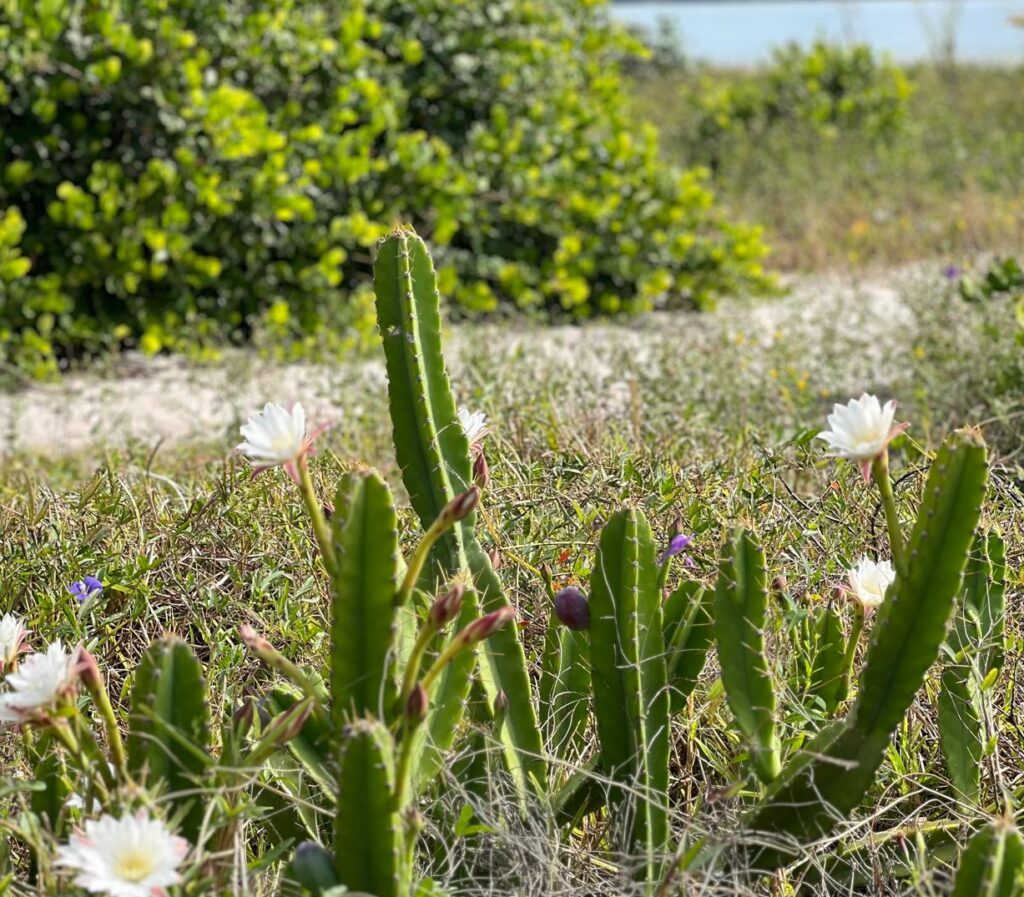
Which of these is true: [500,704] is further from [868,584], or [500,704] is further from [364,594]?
[868,584]

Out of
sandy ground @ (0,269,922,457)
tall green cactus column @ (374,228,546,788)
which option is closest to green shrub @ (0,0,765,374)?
sandy ground @ (0,269,922,457)

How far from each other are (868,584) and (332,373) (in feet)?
10.7

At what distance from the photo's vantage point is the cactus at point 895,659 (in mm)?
1682

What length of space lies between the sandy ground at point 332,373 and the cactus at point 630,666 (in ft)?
6.82

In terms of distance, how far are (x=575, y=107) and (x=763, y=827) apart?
5.13m

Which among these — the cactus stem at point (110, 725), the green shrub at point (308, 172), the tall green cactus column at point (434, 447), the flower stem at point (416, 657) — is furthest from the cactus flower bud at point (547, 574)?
the green shrub at point (308, 172)

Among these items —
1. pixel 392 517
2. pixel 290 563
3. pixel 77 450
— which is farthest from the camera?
pixel 77 450

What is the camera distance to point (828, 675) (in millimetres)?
2129

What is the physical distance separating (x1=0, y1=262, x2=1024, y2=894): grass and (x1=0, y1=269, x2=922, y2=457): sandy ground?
460mm

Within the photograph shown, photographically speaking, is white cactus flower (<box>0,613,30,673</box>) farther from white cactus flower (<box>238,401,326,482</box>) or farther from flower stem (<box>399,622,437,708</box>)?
flower stem (<box>399,622,437,708</box>)

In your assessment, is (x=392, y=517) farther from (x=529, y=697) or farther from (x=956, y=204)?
(x=956, y=204)

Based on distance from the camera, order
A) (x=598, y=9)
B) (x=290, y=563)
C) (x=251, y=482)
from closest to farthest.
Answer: (x=290, y=563), (x=251, y=482), (x=598, y=9)

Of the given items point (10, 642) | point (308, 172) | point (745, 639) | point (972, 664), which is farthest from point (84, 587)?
point (308, 172)

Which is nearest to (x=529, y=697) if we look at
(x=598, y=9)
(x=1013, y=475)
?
(x=1013, y=475)
